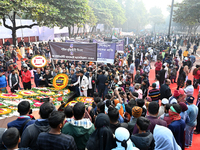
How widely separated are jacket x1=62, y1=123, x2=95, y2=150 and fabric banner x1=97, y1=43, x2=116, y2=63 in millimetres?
5288

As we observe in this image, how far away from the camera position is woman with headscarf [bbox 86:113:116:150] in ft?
→ 9.08

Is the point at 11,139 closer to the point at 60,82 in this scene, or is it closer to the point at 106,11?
the point at 60,82

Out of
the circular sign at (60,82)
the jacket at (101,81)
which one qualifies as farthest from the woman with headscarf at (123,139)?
the circular sign at (60,82)

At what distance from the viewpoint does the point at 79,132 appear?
2.91m

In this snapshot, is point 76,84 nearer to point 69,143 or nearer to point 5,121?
point 5,121

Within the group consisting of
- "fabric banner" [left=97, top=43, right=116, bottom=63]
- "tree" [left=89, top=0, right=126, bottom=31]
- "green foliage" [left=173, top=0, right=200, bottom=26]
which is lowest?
"fabric banner" [left=97, top=43, right=116, bottom=63]

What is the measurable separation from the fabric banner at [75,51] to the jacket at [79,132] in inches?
188

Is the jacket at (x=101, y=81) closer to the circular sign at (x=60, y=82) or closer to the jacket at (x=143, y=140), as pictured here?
the circular sign at (x=60, y=82)

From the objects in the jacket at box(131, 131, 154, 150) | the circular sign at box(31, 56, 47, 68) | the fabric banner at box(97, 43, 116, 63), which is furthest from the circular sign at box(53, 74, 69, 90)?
the jacket at box(131, 131, 154, 150)

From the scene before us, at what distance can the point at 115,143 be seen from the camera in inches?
111

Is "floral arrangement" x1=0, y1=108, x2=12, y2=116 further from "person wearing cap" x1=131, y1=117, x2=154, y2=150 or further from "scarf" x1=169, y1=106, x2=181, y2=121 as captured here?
"scarf" x1=169, y1=106, x2=181, y2=121

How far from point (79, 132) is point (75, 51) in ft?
16.8

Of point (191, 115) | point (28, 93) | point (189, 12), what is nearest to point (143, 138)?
point (191, 115)

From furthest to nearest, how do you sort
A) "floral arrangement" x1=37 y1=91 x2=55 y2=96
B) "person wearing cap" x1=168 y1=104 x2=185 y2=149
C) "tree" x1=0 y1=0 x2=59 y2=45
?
"tree" x1=0 y1=0 x2=59 y2=45 → "floral arrangement" x1=37 y1=91 x2=55 y2=96 → "person wearing cap" x1=168 y1=104 x2=185 y2=149
